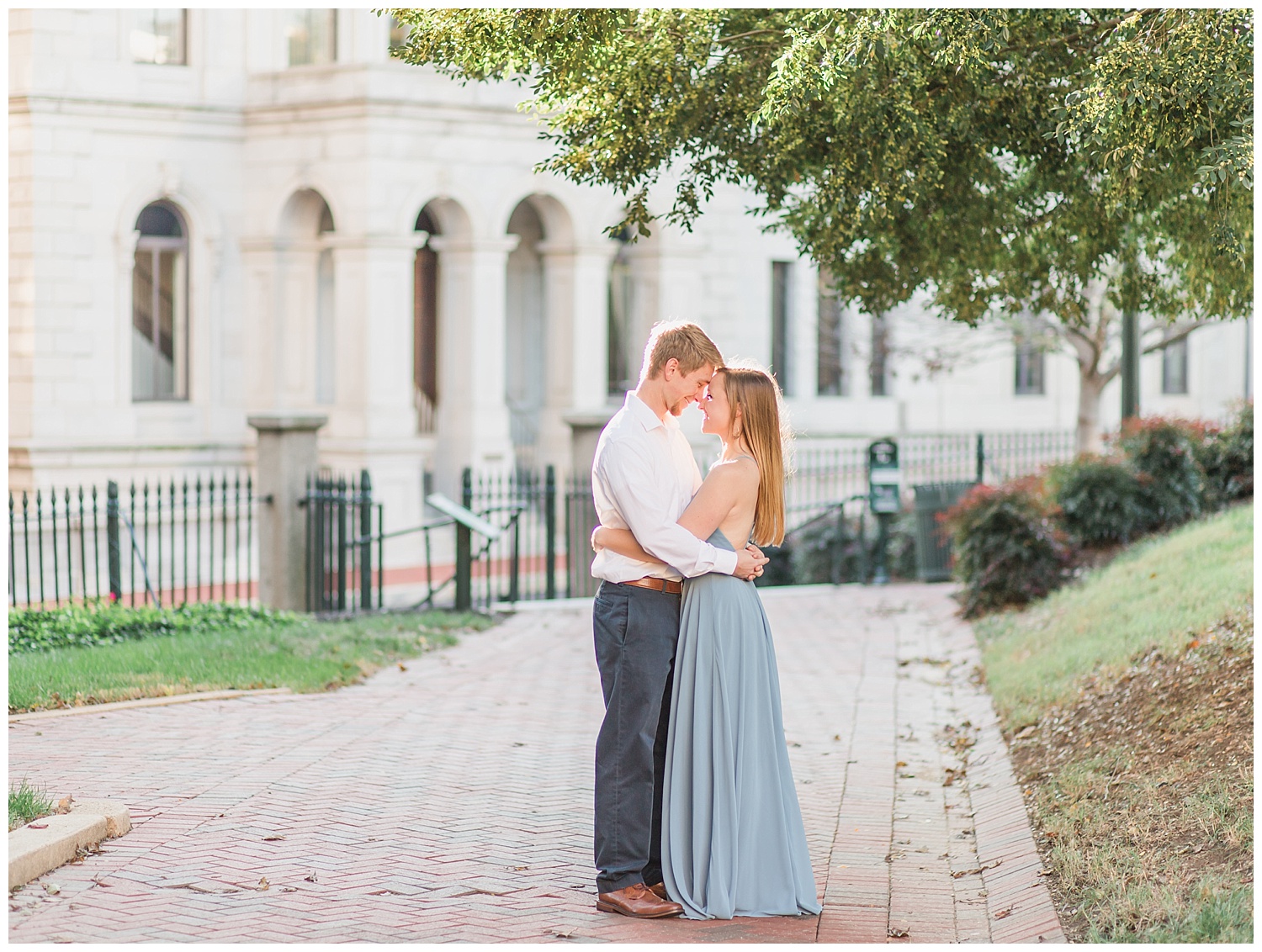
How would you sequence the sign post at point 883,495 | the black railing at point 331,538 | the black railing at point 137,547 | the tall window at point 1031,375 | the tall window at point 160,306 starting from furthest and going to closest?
the tall window at point 1031,375
the tall window at point 160,306
the sign post at point 883,495
the black railing at point 137,547
the black railing at point 331,538

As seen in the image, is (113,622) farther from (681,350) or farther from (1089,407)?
(1089,407)

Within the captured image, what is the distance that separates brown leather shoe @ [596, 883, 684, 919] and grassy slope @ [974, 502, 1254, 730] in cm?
364

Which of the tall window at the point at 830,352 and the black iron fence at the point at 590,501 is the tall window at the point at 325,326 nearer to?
the black iron fence at the point at 590,501

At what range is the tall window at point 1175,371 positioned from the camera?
96.8 ft

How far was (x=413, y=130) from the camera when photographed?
18.7 meters

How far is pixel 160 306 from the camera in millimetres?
Answer: 19438

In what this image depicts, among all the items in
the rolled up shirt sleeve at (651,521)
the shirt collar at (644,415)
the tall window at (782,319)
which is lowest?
the rolled up shirt sleeve at (651,521)

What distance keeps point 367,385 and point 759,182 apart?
12012 millimetres

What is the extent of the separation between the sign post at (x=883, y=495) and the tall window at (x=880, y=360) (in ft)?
22.6

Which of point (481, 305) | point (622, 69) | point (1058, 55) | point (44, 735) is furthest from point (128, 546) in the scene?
point (1058, 55)

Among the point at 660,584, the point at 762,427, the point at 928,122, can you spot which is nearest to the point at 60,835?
the point at 660,584

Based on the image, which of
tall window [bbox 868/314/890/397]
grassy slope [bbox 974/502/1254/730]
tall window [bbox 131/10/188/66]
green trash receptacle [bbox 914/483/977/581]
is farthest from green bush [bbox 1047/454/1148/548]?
tall window [bbox 131/10/188/66]

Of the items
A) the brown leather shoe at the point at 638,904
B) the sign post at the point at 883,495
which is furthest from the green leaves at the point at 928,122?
the sign post at the point at 883,495

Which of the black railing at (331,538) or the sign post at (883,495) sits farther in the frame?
the sign post at (883,495)
